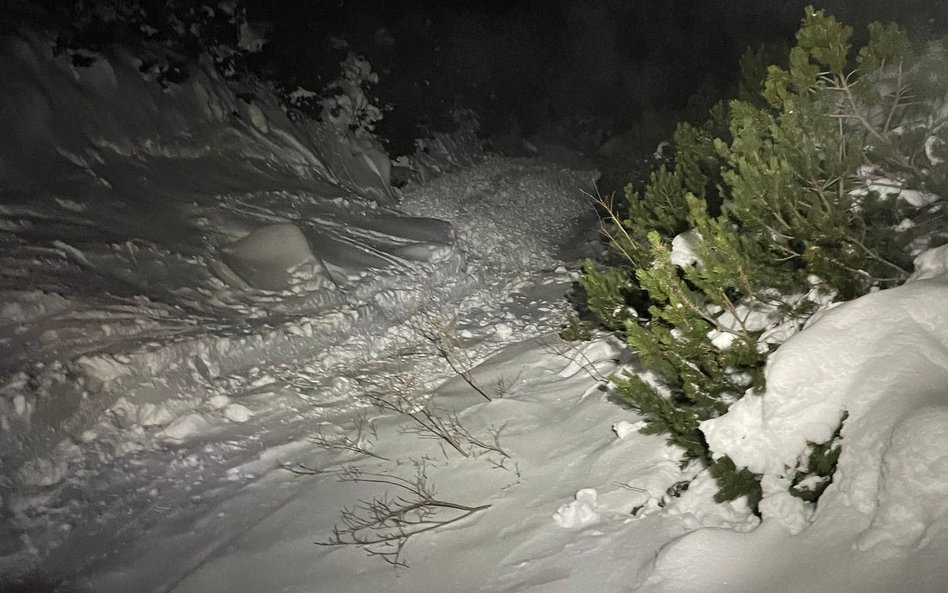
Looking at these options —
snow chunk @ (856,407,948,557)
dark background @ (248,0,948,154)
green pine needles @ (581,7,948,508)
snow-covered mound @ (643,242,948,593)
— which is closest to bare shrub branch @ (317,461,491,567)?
green pine needles @ (581,7,948,508)

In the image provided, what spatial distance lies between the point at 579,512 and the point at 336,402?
13.1 feet

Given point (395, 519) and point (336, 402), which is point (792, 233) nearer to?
point (395, 519)

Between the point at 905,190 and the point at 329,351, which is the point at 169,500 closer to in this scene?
the point at 329,351

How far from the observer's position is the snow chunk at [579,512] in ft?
12.4

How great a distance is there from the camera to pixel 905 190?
438 cm

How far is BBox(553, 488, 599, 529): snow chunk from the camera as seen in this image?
3.77 metres

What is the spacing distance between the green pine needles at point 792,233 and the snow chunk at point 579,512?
2.44 ft

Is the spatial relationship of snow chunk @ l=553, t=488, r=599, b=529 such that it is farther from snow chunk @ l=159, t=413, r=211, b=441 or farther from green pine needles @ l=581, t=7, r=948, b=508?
snow chunk @ l=159, t=413, r=211, b=441

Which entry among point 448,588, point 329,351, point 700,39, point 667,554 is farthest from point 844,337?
point 700,39

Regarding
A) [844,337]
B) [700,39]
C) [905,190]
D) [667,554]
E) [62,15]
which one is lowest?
[667,554]

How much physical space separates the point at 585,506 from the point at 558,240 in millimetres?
10774

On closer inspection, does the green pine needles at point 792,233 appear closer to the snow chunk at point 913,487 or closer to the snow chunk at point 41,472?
the snow chunk at point 913,487

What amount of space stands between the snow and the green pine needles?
339 mm

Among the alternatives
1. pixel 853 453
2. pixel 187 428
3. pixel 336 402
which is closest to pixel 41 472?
pixel 187 428
